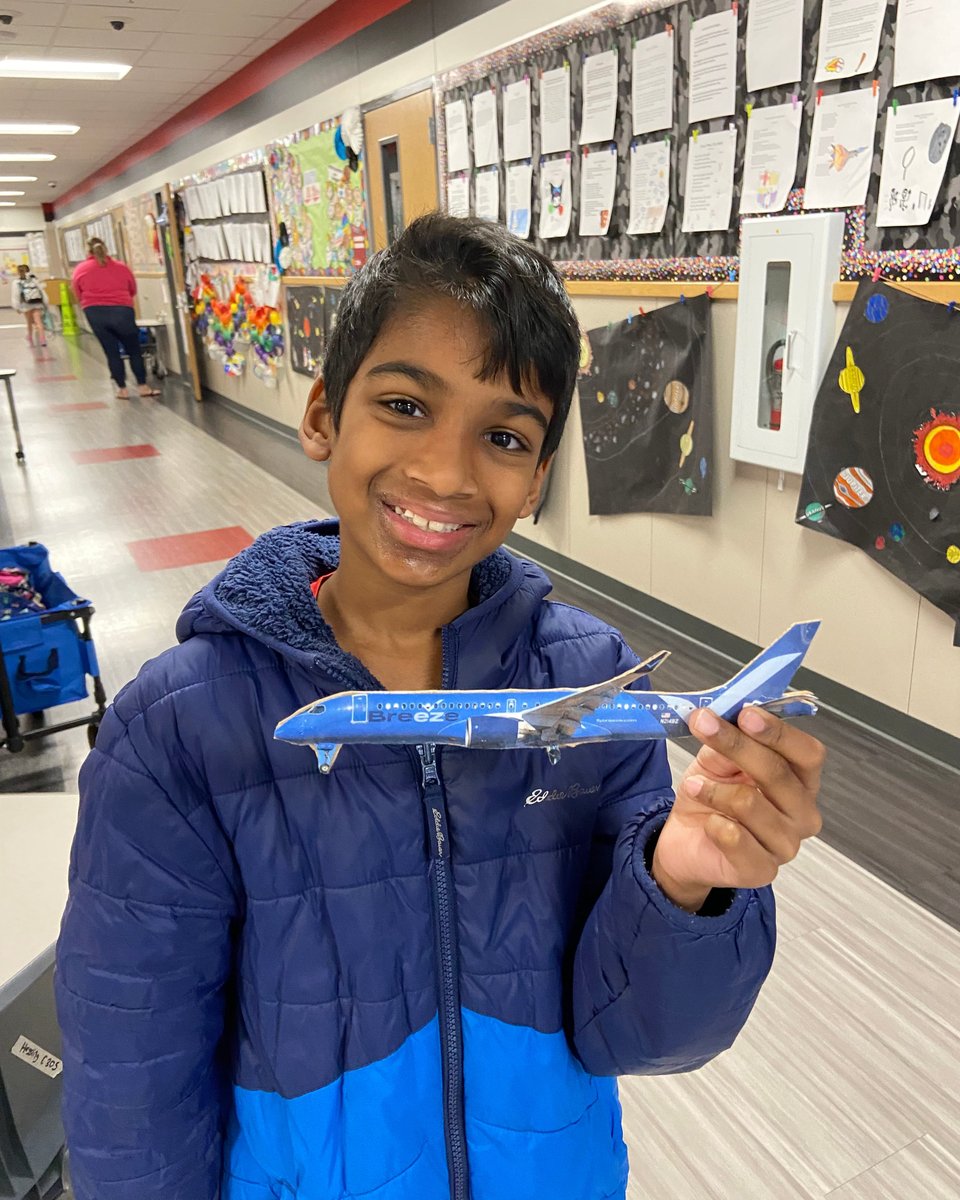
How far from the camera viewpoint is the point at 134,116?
9492 millimetres

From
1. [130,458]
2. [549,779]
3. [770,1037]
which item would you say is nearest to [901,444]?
[770,1037]

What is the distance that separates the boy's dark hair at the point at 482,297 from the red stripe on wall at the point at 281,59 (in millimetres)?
4646

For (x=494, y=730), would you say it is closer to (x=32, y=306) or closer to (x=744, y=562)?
(x=744, y=562)

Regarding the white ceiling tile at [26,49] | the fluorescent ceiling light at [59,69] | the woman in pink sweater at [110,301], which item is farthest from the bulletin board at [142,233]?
the white ceiling tile at [26,49]

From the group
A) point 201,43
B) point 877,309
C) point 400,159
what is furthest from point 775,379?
point 201,43

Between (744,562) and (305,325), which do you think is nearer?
(744,562)

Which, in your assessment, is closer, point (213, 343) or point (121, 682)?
point (121, 682)

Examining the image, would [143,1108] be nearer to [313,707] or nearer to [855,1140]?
[313,707]

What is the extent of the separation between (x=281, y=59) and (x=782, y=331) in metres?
5.31

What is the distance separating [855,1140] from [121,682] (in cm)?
263

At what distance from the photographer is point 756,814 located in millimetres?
623

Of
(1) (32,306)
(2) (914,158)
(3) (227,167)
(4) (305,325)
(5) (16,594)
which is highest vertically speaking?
(3) (227,167)

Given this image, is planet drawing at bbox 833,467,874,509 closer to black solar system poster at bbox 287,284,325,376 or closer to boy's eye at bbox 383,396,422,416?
boy's eye at bbox 383,396,422,416

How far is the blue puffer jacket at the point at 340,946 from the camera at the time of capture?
0.74 meters
